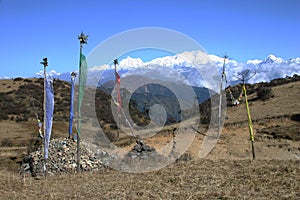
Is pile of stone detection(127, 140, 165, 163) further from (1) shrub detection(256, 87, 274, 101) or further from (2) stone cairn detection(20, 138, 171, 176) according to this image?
(1) shrub detection(256, 87, 274, 101)

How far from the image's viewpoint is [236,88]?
74.2 metres

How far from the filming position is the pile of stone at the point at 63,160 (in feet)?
64.6

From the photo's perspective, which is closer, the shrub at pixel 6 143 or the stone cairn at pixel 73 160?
the stone cairn at pixel 73 160

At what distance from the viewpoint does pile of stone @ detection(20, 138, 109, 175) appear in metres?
19.7

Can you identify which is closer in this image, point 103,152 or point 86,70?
point 86,70

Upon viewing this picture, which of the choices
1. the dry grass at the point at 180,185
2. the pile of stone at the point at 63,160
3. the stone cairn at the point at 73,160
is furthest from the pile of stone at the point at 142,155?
the dry grass at the point at 180,185

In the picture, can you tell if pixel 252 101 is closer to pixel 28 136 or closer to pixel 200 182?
pixel 28 136

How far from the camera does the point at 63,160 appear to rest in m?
20.2

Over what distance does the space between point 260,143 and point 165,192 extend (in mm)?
18648

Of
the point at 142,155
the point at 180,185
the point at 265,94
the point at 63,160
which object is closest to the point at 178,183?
the point at 180,185

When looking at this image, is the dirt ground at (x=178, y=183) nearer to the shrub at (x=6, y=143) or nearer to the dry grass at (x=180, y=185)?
the dry grass at (x=180, y=185)

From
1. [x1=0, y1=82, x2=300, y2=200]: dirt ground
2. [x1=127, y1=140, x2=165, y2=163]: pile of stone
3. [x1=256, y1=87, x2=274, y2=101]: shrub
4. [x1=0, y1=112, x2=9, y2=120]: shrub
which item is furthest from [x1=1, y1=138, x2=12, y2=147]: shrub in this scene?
[x1=256, y1=87, x2=274, y2=101]: shrub

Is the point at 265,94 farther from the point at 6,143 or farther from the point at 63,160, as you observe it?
the point at 63,160

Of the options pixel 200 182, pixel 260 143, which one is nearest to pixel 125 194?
pixel 200 182
